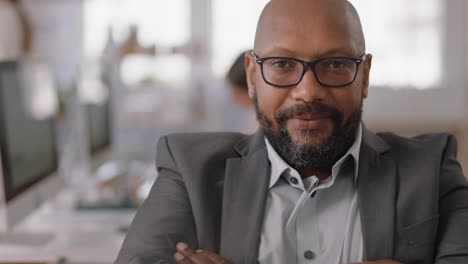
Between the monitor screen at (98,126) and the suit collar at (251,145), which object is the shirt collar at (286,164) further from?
the monitor screen at (98,126)

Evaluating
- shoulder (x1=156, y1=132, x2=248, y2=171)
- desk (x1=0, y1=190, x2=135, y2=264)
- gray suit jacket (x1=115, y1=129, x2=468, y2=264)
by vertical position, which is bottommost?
desk (x1=0, y1=190, x2=135, y2=264)

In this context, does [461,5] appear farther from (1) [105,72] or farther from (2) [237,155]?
(2) [237,155]

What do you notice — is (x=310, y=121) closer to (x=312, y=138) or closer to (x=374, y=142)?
(x=312, y=138)

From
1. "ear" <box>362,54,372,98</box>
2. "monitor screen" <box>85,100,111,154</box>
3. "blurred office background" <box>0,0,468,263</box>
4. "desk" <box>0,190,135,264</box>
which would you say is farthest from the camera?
"blurred office background" <box>0,0,468,263</box>

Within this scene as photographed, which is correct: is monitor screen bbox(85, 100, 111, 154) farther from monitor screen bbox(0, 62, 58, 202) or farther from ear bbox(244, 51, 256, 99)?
ear bbox(244, 51, 256, 99)

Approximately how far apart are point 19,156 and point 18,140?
0.17 feet

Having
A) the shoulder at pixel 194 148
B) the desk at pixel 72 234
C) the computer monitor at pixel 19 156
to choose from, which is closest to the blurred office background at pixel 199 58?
the desk at pixel 72 234

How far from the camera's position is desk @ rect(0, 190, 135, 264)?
5.50 feet

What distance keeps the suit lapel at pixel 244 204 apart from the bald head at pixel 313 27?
0.80 feet

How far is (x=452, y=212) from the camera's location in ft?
3.47

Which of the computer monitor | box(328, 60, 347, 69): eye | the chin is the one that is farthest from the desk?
box(328, 60, 347, 69): eye

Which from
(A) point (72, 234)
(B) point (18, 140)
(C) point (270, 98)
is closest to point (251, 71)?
(C) point (270, 98)

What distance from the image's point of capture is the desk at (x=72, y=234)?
1676mm

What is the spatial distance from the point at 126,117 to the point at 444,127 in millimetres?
2340
